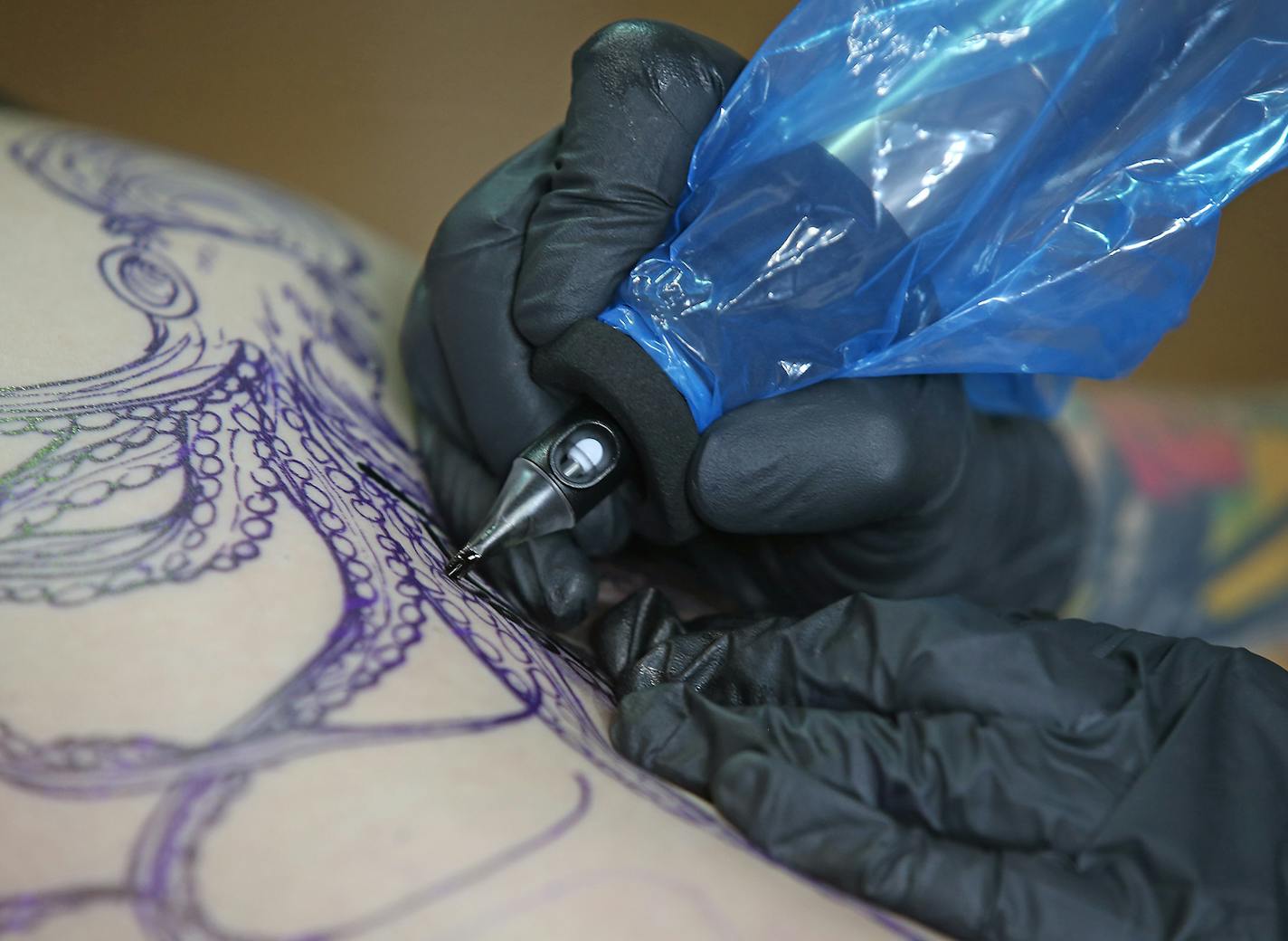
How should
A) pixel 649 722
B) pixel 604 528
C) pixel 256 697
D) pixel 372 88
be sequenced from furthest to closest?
pixel 372 88
pixel 604 528
pixel 649 722
pixel 256 697

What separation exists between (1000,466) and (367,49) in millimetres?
1358

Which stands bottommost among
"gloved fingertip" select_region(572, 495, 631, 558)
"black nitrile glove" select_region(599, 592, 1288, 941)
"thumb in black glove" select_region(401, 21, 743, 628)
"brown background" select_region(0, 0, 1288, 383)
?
"black nitrile glove" select_region(599, 592, 1288, 941)

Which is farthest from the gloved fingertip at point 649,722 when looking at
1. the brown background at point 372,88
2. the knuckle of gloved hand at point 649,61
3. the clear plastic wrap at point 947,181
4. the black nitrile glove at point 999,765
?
the brown background at point 372,88

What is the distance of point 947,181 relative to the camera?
0.91 metres

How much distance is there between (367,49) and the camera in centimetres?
186

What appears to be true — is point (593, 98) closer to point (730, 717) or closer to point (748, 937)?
point (730, 717)

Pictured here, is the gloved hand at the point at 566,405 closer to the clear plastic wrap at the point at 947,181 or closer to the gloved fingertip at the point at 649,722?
the clear plastic wrap at the point at 947,181

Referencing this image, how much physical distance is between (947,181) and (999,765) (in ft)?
1.62

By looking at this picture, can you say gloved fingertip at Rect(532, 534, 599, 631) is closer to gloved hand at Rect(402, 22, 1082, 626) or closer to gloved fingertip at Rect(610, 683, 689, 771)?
gloved hand at Rect(402, 22, 1082, 626)

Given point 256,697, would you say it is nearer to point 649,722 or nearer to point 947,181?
point 649,722

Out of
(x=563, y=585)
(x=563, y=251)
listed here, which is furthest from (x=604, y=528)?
(x=563, y=251)

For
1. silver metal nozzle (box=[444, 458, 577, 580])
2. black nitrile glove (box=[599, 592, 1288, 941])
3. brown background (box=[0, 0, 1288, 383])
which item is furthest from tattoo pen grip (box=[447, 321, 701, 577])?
brown background (box=[0, 0, 1288, 383])

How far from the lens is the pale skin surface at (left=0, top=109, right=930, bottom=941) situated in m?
0.57

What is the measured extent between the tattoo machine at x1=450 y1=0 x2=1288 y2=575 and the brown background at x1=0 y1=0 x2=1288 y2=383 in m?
0.96
